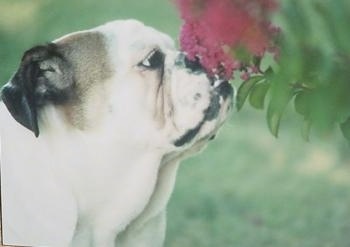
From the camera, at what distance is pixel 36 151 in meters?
1.63

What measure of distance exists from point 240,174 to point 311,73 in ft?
0.80

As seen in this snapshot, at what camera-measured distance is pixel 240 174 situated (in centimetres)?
153

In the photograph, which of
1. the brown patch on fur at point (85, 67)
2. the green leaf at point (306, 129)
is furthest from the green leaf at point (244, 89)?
the brown patch on fur at point (85, 67)

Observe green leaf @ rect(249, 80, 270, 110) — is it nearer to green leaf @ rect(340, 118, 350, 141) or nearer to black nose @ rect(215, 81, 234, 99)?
black nose @ rect(215, 81, 234, 99)

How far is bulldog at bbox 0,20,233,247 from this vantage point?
152 cm

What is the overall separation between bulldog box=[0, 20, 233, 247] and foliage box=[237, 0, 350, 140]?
0.08m

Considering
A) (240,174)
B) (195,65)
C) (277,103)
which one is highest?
(195,65)

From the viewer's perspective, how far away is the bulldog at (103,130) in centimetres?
152

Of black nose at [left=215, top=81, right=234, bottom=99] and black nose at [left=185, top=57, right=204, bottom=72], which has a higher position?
black nose at [left=185, top=57, right=204, bottom=72]

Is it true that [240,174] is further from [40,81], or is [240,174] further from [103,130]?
[40,81]

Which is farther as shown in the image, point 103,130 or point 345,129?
point 103,130

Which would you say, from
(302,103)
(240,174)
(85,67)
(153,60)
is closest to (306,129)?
(302,103)

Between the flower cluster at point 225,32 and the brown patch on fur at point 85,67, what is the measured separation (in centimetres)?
17

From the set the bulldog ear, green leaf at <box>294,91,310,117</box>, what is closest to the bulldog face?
the bulldog ear
